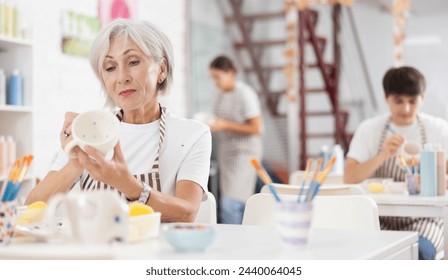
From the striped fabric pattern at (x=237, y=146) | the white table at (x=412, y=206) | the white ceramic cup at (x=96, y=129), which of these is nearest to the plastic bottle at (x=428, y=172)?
the white table at (x=412, y=206)

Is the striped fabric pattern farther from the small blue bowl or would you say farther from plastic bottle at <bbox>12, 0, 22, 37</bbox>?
the small blue bowl

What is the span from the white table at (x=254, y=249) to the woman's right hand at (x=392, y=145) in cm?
141

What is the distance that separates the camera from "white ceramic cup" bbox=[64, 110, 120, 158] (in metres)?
1.40

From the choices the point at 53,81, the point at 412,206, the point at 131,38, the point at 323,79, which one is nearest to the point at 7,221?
the point at 131,38

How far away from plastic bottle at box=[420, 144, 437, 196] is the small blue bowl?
1.54m

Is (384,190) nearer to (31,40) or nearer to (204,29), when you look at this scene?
(31,40)

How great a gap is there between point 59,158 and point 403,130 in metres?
1.64

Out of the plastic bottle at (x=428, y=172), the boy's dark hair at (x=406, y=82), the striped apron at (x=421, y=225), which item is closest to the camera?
the plastic bottle at (x=428, y=172)

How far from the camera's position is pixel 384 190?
2703mm

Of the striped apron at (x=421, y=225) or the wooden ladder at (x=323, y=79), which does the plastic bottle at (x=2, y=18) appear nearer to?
the striped apron at (x=421, y=225)

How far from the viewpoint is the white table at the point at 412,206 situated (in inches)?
90.6

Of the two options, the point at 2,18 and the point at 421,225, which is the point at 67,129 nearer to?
the point at 421,225

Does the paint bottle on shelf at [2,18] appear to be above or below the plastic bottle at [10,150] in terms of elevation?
above
